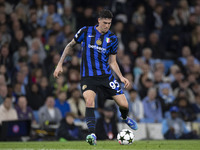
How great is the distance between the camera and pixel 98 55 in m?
8.76

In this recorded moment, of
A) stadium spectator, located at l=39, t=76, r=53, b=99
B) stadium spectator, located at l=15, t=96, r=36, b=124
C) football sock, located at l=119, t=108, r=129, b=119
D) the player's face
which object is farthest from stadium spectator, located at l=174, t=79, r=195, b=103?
the player's face

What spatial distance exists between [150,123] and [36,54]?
156 inches

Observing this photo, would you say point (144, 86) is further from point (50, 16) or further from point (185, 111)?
point (50, 16)

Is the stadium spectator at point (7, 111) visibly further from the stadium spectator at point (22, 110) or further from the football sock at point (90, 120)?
the football sock at point (90, 120)

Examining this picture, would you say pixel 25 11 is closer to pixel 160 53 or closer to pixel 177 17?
pixel 160 53

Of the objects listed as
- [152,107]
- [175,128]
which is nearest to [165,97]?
[152,107]

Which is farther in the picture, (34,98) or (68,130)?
(34,98)

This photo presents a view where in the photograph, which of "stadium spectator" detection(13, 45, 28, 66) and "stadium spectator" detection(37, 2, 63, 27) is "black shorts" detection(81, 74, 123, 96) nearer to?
"stadium spectator" detection(13, 45, 28, 66)

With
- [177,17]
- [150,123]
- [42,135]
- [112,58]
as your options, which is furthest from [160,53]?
[112,58]

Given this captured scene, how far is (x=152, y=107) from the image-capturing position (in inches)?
573

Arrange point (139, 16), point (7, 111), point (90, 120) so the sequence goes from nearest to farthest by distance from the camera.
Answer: point (90, 120), point (7, 111), point (139, 16)

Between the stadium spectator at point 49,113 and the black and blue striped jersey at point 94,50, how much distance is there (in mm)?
4652

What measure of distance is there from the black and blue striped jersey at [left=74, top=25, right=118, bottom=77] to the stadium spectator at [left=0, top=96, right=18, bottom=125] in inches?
180

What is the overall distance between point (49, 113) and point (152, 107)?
3194mm
